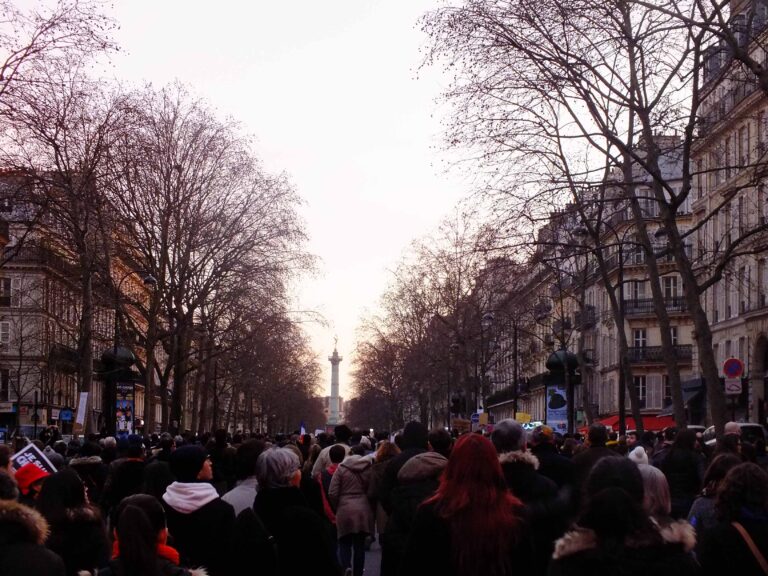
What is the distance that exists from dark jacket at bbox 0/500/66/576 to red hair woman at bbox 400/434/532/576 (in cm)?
161

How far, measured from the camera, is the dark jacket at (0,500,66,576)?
6.21 metres

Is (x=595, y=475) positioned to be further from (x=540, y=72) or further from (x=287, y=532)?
(x=540, y=72)

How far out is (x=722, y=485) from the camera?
24.6ft

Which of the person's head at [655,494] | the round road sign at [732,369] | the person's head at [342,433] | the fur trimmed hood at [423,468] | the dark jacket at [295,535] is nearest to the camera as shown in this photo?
the person's head at [655,494]

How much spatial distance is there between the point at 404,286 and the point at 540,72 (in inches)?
2371

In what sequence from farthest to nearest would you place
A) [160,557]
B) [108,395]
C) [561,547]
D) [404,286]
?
[404,286] → [108,395] → [160,557] → [561,547]

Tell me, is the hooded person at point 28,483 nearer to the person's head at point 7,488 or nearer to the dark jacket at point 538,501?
the person's head at point 7,488

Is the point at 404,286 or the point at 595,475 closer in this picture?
the point at 595,475

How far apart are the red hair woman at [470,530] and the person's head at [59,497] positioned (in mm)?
2292

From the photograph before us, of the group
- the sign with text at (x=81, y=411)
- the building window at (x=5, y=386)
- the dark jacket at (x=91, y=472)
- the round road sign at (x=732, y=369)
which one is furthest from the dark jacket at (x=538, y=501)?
the building window at (x=5, y=386)

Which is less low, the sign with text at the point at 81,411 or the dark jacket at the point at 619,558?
the sign with text at the point at 81,411

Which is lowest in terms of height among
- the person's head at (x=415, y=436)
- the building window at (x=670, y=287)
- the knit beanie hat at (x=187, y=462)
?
the knit beanie hat at (x=187, y=462)

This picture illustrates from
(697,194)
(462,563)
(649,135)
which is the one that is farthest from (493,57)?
(697,194)

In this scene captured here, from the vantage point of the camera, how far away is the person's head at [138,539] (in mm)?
6352
